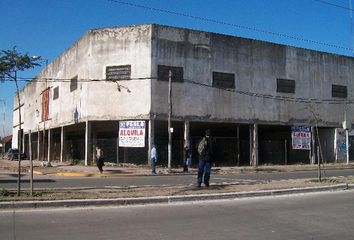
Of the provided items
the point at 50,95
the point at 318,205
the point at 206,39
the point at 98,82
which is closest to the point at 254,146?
the point at 206,39

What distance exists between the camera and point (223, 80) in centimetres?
3453

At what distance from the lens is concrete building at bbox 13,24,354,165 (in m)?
32.2

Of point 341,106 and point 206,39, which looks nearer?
point 206,39

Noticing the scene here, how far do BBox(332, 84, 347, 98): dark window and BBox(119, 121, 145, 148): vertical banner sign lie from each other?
18345 mm

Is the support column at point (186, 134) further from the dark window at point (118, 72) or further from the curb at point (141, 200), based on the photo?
the curb at point (141, 200)

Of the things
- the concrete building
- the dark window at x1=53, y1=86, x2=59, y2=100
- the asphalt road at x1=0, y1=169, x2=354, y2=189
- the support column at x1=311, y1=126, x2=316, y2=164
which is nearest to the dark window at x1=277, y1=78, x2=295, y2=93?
the concrete building

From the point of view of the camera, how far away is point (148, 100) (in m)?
31.4

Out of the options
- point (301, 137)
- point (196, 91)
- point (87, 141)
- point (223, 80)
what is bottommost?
point (87, 141)

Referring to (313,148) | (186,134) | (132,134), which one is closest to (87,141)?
(132,134)

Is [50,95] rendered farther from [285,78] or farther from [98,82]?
[285,78]

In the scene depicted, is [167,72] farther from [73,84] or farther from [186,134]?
[73,84]

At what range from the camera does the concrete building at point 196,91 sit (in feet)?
106

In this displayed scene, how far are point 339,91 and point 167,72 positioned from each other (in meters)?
17.1

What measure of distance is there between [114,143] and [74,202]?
23.0m
